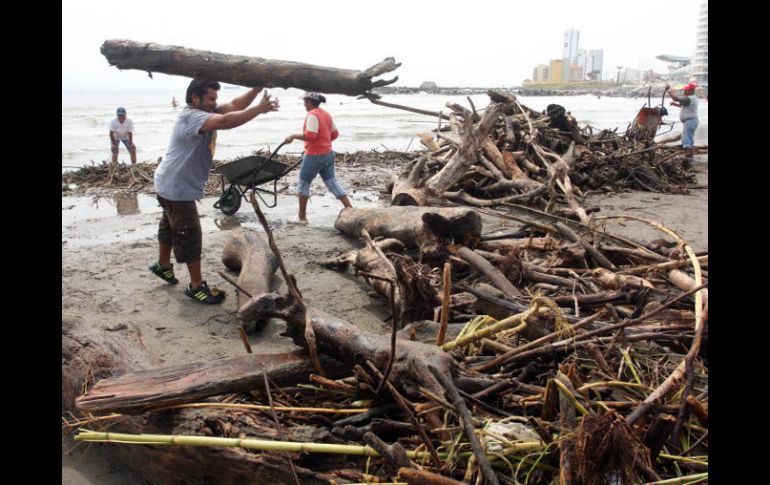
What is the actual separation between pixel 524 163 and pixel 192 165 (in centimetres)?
630

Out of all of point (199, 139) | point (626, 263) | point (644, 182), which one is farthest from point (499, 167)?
point (199, 139)

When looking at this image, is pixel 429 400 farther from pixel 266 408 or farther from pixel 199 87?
pixel 199 87

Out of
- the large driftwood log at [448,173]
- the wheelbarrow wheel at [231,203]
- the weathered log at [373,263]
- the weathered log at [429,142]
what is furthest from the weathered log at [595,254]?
the weathered log at [429,142]

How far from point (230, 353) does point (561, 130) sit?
29.0 ft

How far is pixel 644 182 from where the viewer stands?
1035 cm

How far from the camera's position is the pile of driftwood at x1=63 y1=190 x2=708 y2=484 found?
2053 millimetres

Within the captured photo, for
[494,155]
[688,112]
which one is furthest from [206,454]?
[688,112]

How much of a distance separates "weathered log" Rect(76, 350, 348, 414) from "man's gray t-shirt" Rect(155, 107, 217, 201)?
2447 millimetres

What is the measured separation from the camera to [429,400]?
2.37 metres

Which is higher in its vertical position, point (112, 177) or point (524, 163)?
point (524, 163)

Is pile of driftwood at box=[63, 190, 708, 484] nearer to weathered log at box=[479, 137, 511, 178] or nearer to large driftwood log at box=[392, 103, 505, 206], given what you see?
large driftwood log at box=[392, 103, 505, 206]

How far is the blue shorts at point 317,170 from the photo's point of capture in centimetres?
784

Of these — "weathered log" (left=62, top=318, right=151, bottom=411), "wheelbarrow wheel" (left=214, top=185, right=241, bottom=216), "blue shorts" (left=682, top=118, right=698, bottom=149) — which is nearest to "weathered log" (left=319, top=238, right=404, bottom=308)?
"weathered log" (left=62, top=318, right=151, bottom=411)
